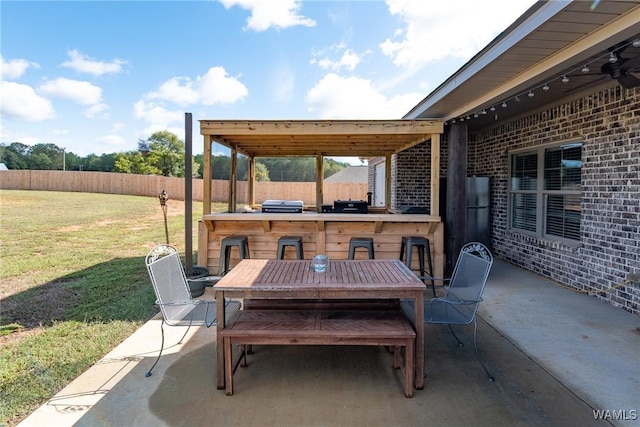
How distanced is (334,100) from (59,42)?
1197 centimetres

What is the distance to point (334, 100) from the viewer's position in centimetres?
1889

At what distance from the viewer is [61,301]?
4023mm

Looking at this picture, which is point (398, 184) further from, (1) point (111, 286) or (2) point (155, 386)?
(2) point (155, 386)

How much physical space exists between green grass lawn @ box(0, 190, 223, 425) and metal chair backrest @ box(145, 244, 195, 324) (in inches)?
25.8

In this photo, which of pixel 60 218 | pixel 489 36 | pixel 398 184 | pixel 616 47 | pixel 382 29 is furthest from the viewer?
pixel 60 218

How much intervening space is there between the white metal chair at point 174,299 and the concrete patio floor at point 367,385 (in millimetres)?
274

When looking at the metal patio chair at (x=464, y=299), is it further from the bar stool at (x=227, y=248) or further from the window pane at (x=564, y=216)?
the window pane at (x=564, y=216)

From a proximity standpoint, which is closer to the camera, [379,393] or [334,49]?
[379,393]

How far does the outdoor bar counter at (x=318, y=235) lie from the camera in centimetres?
487

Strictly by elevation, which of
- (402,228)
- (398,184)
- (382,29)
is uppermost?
(382,29)

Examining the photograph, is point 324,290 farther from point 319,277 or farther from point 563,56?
point 563,56

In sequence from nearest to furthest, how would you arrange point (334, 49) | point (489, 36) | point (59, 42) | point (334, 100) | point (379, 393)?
1. point (379, 393)
2. point (489, 36)
3. point (334, 49)
4. point (59, 42)
5. point (334, 100)

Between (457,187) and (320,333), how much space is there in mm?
3680

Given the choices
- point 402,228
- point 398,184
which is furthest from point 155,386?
point 398,184
